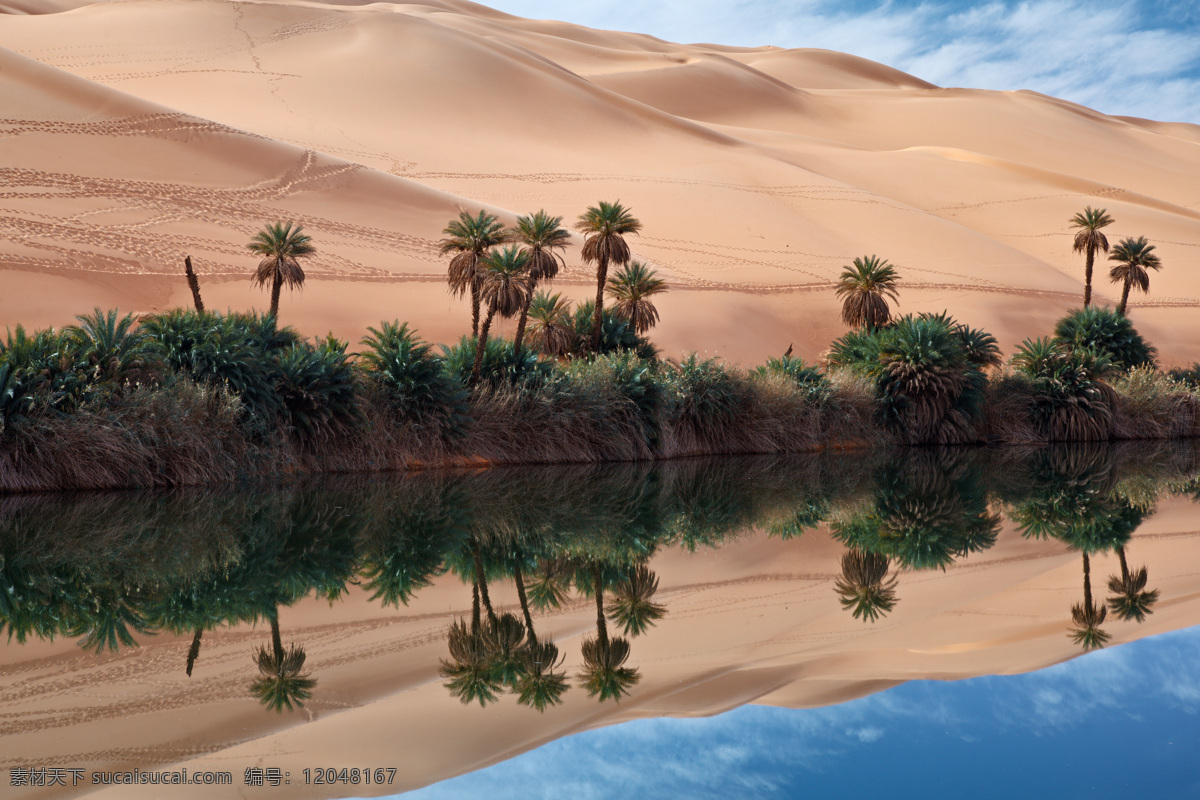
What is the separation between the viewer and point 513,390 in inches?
866

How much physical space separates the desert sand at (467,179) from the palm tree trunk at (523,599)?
75.8ft

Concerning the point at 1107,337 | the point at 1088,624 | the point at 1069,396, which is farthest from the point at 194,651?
the point at 1107,337

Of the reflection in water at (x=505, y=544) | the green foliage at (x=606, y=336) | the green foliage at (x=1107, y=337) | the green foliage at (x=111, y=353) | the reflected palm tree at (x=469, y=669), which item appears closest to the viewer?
A: the reflected palm tree at (x=469, y=669)

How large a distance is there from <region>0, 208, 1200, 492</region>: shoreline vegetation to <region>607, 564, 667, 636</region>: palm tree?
9.72m

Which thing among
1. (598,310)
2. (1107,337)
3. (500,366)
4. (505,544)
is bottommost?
(505,544)

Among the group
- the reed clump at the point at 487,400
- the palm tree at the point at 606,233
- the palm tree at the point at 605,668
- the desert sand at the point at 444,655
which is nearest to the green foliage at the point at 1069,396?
the reed clump at the point at 487,400

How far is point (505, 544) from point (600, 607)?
10.6 ft

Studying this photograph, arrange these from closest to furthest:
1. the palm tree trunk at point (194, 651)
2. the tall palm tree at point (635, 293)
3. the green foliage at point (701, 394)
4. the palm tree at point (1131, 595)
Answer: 1. the palm tree trunk at point (194, 651)
2. the palm tree at point (1131, 595)
3. the green foliage at point (701, 394)
4. the tall palm tree at point (635, 293)

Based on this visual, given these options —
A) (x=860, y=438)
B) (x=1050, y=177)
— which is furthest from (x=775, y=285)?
(x=1050, y=177)

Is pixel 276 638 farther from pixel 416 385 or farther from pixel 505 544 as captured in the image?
pixel 416 385

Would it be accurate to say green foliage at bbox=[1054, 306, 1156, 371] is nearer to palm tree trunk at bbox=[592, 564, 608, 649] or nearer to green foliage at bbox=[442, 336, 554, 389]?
green foliage at bbox=[442, 336, 554, 389]

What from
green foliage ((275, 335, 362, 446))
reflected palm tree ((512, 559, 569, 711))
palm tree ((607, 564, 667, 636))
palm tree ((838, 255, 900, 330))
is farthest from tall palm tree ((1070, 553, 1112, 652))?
palm tree ((838, 255, 900, 330))

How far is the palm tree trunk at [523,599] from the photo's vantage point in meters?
7.99

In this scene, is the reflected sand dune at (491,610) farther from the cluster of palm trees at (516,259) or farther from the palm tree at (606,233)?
the palm tree at (606,233)
